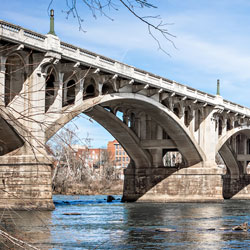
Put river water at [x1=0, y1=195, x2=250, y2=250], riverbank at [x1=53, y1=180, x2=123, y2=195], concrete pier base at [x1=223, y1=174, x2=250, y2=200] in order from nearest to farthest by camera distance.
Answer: river water at [x1=0, y1=195, x2=250, y2=250] → concrete pier base at [x1=223, y1=174, x2=250, y2=200] → riverbank at [x1=53, y1=180, x2=123, y2=195]

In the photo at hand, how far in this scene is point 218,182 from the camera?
200 ft

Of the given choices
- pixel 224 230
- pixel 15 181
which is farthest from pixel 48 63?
pixel 224 230

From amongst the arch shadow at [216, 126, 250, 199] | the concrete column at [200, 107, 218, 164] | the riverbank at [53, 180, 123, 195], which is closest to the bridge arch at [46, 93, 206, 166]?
the concrete column at [200, 107, 218, 164]

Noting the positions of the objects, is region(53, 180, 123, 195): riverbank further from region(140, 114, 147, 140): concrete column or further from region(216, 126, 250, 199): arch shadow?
region(140, 114, 147, 140): concrete column

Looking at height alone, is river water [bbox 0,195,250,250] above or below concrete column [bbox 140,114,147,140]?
below

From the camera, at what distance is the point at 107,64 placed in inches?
1737

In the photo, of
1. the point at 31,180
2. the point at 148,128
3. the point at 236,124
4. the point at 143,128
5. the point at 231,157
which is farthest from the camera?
the point at 231,157

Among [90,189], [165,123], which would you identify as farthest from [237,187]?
[165,123]

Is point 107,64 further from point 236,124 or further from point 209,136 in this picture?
point 236,124

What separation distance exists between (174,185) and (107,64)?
23.7 m

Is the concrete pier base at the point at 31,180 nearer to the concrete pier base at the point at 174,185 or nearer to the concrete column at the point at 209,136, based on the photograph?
the concrete column at the point at 209,136

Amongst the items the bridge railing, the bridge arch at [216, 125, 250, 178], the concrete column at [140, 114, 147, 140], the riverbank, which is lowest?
the riverbank

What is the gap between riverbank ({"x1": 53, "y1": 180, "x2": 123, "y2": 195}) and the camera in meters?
88.3

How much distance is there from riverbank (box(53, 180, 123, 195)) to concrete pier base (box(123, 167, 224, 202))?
73.8 ft
